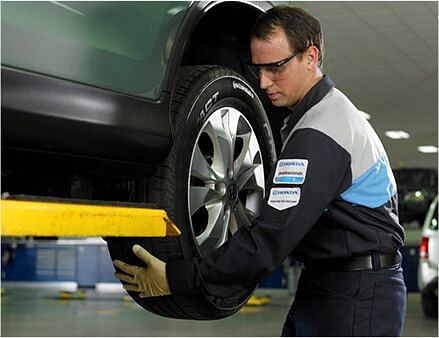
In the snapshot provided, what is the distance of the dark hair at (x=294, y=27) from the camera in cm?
221

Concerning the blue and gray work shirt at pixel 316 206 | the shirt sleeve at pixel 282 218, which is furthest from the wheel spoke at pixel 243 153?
the shirt sleeve at pixel 282 218

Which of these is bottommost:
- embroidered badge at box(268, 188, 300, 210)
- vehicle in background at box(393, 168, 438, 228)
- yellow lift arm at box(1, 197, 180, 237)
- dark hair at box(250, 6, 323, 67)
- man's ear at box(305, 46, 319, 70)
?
vehicle in background at box(393, 168, 438, 228)

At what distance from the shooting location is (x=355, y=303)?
90.0 inches

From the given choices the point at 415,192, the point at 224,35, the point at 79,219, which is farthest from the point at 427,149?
the point at 79,219

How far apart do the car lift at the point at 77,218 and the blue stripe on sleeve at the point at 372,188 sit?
0.48 metres

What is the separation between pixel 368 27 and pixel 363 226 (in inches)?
Result: 321

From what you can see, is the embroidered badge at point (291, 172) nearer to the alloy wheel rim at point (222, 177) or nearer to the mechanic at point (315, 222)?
the mechanic at point (315, 222)

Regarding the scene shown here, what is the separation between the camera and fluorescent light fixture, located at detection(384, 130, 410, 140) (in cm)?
1888

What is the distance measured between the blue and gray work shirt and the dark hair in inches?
5.2

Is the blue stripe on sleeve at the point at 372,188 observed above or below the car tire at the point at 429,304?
above

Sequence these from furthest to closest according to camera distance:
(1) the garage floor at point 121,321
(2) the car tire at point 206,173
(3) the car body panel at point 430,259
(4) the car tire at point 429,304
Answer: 1. (4) the car tire at point 429,304
2. (3) the car body panel at point 430,259
3. (1) the garage floor at point 121,321
4. (2) the car tire at point 206,173

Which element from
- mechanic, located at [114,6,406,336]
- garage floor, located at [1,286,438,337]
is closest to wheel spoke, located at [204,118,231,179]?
mechanic, located at [114,6,406,336]

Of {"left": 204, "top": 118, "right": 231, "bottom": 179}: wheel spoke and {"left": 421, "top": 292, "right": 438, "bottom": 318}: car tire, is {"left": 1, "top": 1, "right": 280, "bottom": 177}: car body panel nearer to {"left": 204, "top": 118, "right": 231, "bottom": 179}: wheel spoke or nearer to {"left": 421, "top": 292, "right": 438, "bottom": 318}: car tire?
{"left": 204, "top": 118, "right": 231, "bottom": 179}: wheel spoke

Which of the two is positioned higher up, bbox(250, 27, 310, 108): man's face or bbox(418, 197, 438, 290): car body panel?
bbox(250, 27, 310, 108): man's face
